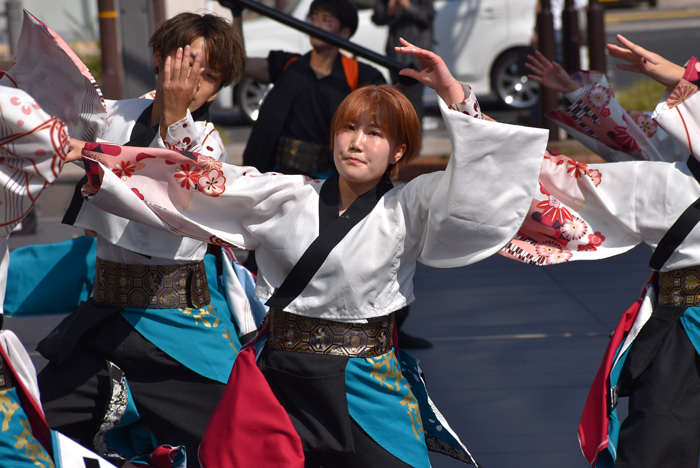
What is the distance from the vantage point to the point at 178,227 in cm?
220

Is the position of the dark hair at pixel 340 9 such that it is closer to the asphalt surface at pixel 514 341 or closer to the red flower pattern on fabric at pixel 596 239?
the asphalt surface at pixel 514 341

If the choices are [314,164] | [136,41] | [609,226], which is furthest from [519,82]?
[609,226]

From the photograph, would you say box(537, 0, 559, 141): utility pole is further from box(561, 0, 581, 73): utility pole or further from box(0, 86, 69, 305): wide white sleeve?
box(0, 86, 69, 305): wide white sleeve

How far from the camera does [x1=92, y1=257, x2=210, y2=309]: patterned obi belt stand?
8.23 feet

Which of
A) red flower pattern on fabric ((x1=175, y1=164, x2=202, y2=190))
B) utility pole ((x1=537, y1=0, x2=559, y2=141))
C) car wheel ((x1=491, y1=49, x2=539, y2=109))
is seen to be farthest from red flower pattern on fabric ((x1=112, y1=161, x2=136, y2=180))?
car wheel ((x1=491, y1=49, x2=539, y2=109))

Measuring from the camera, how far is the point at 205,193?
220cm

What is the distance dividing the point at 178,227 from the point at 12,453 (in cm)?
68

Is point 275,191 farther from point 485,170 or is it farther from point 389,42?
point 389,42

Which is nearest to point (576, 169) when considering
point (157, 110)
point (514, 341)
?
point (157, 110)

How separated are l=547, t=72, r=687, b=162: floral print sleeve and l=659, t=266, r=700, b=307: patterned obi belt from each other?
434mm

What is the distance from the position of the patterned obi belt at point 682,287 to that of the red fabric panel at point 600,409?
99mm

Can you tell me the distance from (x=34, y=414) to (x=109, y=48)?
7.03m

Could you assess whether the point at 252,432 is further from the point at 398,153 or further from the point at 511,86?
the point at 511,86

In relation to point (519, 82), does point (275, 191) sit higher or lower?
higher
